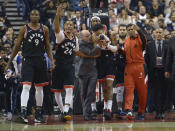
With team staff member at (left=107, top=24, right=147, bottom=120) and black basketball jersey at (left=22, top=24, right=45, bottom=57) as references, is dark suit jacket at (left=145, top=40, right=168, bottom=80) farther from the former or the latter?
black basketball jersey at (left=22, top=24, right=45, bottom=57)

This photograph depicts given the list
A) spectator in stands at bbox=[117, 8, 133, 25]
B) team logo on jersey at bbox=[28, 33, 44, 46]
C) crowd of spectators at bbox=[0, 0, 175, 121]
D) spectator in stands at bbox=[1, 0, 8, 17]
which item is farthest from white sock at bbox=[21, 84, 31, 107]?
spectator in stands at bbox=[1, 0, 8, 17]

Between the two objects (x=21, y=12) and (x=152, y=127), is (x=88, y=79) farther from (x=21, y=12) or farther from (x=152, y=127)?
(x=21, y=12)

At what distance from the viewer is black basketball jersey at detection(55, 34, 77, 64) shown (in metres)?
13.3

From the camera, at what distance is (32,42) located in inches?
500

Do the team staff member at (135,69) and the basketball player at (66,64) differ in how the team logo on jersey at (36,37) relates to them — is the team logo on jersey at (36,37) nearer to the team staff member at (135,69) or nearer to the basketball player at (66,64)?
the basketball player at (66,64)

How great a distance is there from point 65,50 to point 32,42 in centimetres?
99

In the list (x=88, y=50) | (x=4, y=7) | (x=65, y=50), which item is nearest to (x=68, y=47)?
(x=65, y=50)

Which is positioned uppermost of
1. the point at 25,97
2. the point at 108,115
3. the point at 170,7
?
the point at 170,7

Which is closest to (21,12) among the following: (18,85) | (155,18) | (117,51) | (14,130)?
(155,18)

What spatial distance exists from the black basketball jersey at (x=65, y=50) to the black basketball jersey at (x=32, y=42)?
2.29 feet

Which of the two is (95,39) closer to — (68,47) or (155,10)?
(68,47)

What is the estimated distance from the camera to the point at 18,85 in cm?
1557

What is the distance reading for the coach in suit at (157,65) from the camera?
1502cm

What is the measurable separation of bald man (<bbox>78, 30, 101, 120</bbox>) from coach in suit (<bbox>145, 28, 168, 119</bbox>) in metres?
2.16
